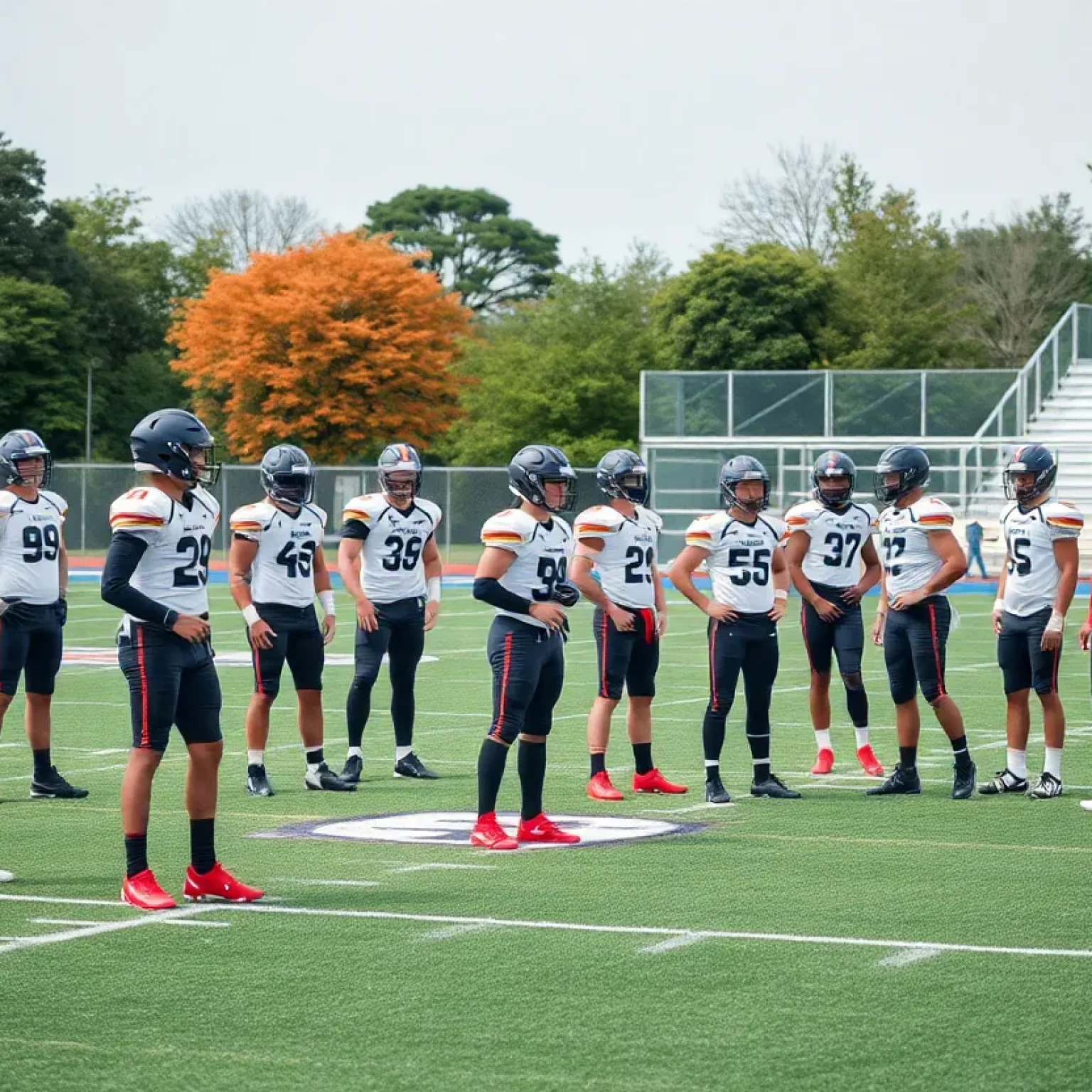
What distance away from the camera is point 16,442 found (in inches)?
441

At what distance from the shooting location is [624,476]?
11.2m

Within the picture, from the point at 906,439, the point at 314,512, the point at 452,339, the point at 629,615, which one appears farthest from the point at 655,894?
the point at 452,339

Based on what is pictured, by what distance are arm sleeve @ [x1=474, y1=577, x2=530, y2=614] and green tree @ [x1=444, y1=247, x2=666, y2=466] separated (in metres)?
42.5

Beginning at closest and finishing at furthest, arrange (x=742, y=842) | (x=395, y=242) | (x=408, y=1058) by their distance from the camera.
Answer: (x=408, y=1058)
(x=742, y=842)
(x=395, y=242)

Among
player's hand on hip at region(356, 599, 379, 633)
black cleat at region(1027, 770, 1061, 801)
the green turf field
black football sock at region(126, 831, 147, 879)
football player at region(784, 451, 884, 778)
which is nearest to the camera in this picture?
the green turf field

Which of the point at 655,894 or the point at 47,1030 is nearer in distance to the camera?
the point at 47,1030

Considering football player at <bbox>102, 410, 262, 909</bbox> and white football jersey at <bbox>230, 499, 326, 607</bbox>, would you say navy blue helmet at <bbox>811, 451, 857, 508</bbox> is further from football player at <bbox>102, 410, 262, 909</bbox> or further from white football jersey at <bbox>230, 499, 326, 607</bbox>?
football player at <bbox>102, 410, 262, 909</bbox>

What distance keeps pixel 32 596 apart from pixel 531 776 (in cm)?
Answer: 359

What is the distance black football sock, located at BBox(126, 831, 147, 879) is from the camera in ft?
25.3

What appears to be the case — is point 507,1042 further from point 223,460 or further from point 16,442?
point 223,460

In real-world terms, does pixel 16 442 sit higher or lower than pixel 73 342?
lower

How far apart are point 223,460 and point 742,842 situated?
46773mm

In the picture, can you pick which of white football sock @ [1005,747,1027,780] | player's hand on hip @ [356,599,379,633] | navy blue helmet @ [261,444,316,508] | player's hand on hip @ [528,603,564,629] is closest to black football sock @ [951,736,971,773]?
white football sock @ [1005,747,1027,780]

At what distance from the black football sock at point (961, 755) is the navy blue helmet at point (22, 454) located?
17.7ft
